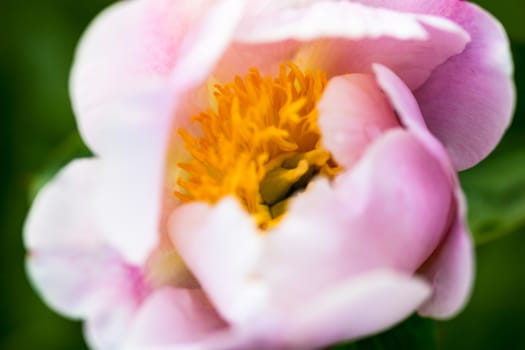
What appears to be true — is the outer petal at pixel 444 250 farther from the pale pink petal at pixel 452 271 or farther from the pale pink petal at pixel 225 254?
the pale pink petal at pixel 225 254

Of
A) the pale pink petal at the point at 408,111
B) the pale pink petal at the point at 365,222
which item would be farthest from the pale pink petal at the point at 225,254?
the pale pink petal at the point at 408,111

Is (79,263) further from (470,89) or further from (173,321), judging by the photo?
(470,89)

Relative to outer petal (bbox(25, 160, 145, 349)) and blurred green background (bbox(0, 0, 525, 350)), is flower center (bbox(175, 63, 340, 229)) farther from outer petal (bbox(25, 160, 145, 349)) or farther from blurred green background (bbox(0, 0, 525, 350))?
blurred green background (bbox(0, 0, 525, 350))

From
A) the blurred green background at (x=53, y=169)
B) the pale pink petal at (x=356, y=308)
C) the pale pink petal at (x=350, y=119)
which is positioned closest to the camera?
the pale pink petal at (x=356, y=308)

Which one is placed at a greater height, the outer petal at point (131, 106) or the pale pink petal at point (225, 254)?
the outer petal at point (131, 106)

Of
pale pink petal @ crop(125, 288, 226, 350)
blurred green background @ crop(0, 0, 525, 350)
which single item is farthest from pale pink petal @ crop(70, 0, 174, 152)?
blurred green background @ crop(0, 0, 525, 350)

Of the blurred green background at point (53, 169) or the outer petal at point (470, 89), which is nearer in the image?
the outer petal at point (470, 89)

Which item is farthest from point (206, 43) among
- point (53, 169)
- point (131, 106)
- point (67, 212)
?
point (53, 169)
